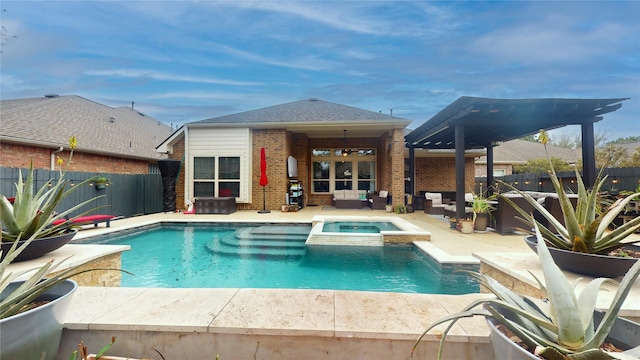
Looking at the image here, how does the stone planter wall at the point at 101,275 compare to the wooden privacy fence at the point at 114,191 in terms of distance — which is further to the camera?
the wooden privacy fence at the point at 114,191

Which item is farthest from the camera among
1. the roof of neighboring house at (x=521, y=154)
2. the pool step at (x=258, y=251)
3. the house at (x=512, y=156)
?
the roof of neighboring house at (x=521, y=154)

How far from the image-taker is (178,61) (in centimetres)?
1318

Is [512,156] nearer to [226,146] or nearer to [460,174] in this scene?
[460,174]

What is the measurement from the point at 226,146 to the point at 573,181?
1528 centimetres

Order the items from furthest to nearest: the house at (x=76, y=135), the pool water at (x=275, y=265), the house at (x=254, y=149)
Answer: the house at (x=254, y=149), the house at (x=76, y=135), the pool water at (x=275, y=265)

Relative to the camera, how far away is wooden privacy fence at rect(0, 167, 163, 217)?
286 inches

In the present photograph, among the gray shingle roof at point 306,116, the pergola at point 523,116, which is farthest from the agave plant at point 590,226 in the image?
the gray shingle roof at point 306,116

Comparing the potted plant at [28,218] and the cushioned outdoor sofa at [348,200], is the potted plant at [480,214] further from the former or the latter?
the potted plant at [28,218]

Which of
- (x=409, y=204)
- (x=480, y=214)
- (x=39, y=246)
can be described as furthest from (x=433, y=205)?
(x=39, y=246)

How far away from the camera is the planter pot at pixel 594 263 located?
1.82 meters

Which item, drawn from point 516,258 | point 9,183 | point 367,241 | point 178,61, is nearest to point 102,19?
point 178,61

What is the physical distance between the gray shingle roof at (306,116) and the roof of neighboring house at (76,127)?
15.7 ft

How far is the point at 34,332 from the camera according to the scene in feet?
3.84

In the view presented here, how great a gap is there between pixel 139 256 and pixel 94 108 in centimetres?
1446
